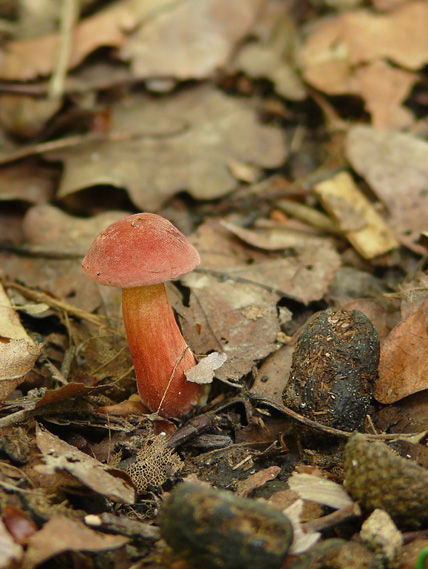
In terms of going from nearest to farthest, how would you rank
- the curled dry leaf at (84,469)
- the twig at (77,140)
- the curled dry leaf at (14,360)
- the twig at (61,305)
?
the curled dry leaf at (84,469) → the curled dry leaf at (14,360) → the twig at (61,305) → the twig at (77,140)

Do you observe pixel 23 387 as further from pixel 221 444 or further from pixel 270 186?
pixel 270 186

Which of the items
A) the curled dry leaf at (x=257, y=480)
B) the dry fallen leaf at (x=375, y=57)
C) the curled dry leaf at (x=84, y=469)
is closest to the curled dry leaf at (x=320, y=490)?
the curled dry leaf at (x=257, y=480)

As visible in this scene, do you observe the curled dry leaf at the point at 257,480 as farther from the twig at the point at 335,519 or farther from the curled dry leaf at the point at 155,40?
the curled dry leaf at the point at 155,40

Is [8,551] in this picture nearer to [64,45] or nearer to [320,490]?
[320,490]

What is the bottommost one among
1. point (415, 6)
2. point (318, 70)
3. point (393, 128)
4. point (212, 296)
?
point (212, 296)

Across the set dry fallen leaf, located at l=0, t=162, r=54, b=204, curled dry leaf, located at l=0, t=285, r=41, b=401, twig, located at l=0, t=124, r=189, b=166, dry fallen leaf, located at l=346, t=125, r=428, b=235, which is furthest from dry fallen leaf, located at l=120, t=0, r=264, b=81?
curled dry leaf, located at l=0, t=285, r=41, b=401

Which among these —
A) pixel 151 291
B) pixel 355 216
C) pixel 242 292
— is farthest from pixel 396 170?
pixel 151 291

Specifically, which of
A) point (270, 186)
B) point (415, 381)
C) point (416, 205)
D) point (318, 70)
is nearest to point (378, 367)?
point (415, 381)
